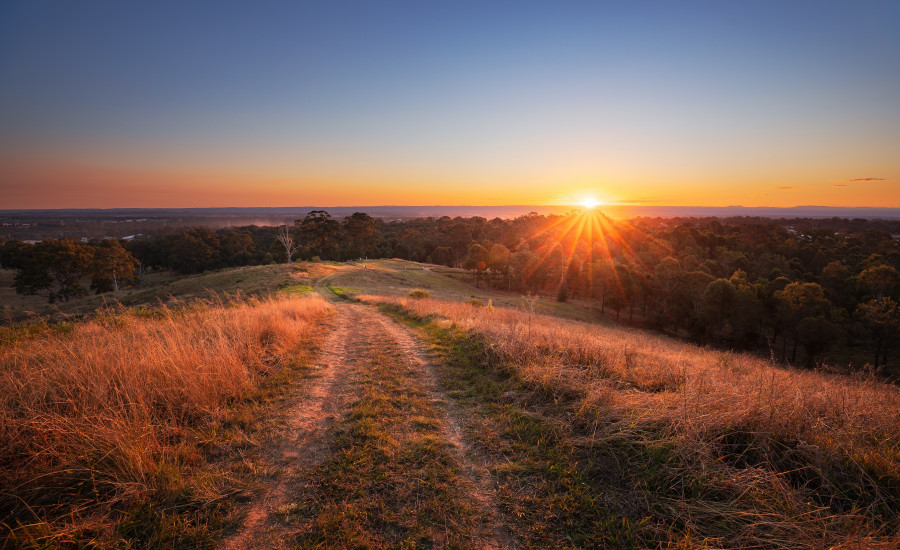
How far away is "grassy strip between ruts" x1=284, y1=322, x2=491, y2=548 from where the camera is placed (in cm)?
316

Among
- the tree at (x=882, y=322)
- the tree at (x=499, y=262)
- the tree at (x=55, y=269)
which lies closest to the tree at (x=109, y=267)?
the tree at (x=55, y=269)

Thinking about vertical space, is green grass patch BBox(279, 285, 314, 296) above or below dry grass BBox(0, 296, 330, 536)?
below

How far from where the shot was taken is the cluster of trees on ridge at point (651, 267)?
34.1 metres

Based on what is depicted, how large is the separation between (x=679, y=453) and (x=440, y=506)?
281 centimetres

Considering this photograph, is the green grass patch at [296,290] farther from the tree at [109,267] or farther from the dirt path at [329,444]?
the tree at [109,267]

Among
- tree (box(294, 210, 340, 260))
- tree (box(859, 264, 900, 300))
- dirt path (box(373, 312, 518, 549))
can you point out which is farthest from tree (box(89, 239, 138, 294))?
tree (box(859, 264, 900, 300))

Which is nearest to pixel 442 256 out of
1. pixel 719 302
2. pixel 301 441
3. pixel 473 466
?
pixel 719 302

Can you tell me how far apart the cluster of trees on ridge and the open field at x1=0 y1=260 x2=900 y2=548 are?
3873cm

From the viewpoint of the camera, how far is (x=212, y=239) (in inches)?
3295

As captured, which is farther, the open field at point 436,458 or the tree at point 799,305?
the tree at point 799,305

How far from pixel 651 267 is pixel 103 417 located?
70836mm

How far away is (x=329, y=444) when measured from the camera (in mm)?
4703

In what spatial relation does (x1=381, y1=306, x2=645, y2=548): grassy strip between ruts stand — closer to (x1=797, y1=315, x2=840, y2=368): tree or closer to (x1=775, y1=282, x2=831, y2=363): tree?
(x1=797, y1=315, x2=840, y2=368): tree

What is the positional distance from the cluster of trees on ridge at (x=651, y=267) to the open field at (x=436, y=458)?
127 feet
